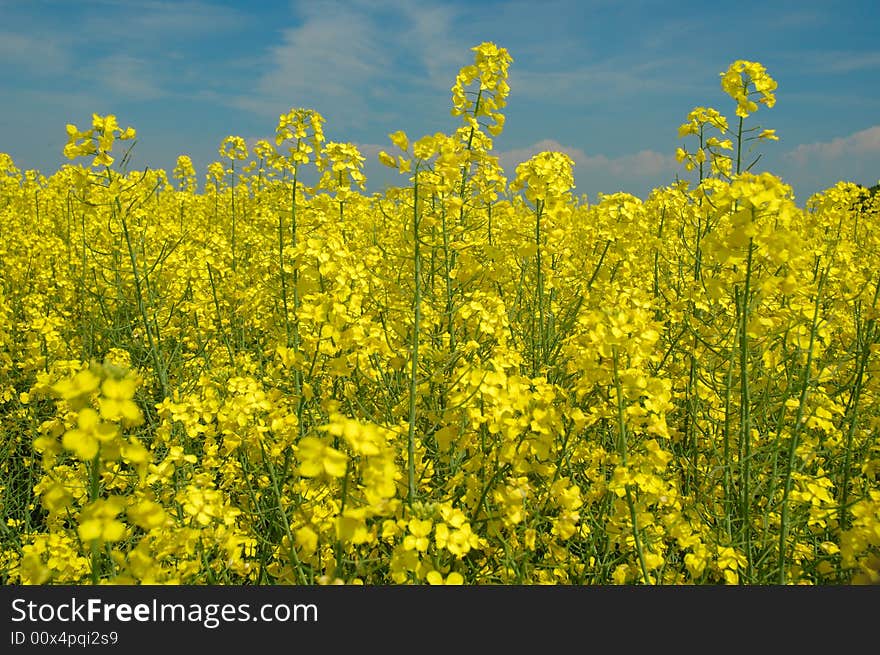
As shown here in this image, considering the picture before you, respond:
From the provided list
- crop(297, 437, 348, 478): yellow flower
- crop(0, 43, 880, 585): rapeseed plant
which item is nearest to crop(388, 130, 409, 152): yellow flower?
crop(0, 43, 880, 585): rapeseed plant

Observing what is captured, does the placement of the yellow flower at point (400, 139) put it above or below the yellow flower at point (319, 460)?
above

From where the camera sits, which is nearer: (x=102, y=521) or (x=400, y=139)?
(x=102, y=521)

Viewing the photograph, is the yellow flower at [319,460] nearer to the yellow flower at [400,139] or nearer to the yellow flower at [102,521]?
the yellow flower at [102,521]

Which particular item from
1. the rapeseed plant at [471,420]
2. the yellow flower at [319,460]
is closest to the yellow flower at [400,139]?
the rapeseed plant at [471,420]

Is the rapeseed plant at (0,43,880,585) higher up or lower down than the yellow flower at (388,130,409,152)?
lower down

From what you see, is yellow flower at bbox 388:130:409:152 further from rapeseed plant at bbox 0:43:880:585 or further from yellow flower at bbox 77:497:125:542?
yellow flower at bbox 77:497:125:542

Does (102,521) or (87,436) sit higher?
(87,436)

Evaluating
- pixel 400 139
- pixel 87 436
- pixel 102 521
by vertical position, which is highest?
pixel 400 139

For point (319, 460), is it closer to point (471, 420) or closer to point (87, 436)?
point (87, 436)

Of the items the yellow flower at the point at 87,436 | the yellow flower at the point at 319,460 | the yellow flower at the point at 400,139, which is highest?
the yellow flower at the point at 400,139

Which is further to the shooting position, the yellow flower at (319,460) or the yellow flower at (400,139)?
the yellow flower at (400,139)

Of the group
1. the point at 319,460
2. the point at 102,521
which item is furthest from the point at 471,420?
the point at 102,521

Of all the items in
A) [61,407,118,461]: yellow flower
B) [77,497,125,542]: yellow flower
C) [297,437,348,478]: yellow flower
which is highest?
[61,407,118,461]: yellow flower

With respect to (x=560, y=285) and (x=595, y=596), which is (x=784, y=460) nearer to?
(x=560, y=285)
